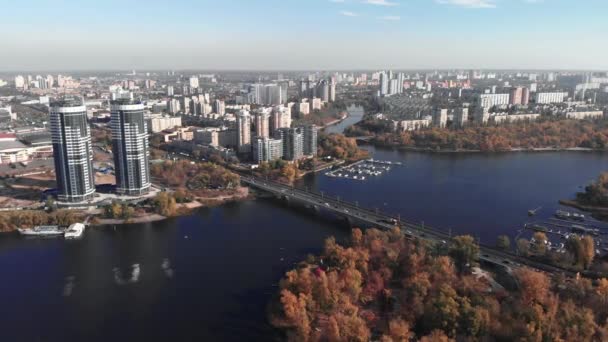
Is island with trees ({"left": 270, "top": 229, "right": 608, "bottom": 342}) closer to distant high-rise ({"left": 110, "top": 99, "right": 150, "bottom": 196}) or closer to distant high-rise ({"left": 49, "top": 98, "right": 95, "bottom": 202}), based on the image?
distant high-rise ({"left": 110, "top": 99, "right": 150, "bottom": 196})

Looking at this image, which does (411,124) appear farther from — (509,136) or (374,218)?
(374,218)

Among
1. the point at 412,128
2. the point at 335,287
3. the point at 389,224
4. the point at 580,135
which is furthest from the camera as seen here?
the point at 412,128

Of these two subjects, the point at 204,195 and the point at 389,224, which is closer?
the point at 389,224

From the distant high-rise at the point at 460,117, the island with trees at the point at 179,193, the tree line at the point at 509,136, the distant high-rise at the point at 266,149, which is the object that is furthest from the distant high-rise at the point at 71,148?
the distant high-rise at the point at 460,117

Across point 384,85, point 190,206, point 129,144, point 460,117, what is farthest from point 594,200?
point 384,85

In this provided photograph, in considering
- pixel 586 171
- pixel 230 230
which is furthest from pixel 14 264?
pixel 586 171

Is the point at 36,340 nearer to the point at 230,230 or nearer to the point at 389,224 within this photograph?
the point at 230,230

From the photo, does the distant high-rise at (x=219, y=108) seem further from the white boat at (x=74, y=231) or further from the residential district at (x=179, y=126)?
the white boat at (x=74, y=231)
